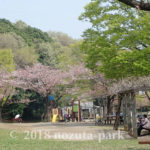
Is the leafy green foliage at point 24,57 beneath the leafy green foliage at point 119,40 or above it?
above

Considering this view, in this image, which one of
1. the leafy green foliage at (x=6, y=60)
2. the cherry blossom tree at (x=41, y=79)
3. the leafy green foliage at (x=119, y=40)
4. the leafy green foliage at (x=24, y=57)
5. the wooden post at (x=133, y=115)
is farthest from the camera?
the leafy green foliage at (x=24, y=57)

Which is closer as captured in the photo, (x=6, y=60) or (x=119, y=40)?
(x=119, y=40)

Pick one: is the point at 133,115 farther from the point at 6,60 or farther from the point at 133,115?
the point at 6,60

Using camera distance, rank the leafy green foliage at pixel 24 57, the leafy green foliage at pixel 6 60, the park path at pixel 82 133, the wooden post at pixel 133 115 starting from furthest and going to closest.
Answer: the leafy green foliage at pixel 24 57, the leafy green foliage at pixel 6 60, the park path at pixel 82 133, the wooden post at pixel 133 115

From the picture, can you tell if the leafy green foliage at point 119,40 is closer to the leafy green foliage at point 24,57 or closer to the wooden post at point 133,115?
the wooden post at point 133,115

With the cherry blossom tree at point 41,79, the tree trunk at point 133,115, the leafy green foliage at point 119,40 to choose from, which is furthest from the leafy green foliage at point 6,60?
the tree trunk at point 133,115

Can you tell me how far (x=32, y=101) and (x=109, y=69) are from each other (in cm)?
2277

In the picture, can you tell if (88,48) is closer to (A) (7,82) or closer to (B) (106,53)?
(B) (106,53)

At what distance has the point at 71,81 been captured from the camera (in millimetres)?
37188

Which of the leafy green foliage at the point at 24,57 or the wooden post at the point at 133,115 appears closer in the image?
the wooden post at the point at 133,115

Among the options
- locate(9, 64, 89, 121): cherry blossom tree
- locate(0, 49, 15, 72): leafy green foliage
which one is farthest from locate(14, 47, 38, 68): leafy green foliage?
locate(9, 64, 89, 121): cherry blossom tree

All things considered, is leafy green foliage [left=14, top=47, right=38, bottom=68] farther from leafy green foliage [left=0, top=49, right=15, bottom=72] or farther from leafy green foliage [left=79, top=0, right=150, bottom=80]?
leafy green foliage [left=79, top=0, right=150, bottom=80]

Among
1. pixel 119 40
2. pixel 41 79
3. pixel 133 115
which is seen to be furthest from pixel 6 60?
pixel 133 115

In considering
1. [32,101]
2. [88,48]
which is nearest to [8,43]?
[32,101]
